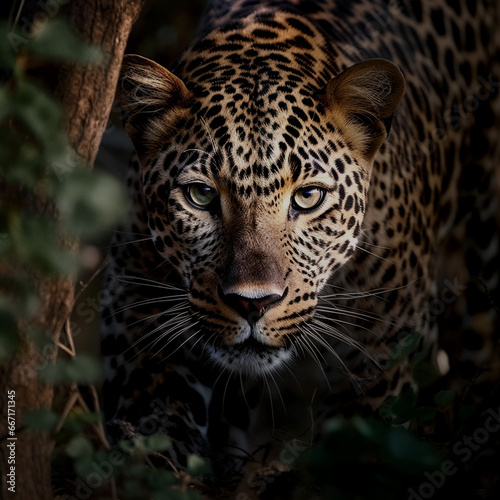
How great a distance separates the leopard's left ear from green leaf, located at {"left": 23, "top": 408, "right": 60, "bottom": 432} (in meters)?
2.25

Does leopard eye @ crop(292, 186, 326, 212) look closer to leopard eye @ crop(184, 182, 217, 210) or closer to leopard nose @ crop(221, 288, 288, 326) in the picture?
leopard eye @ crop(184, 182, 217, 210)

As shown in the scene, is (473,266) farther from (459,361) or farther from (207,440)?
(207,440)

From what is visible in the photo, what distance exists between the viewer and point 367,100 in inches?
202

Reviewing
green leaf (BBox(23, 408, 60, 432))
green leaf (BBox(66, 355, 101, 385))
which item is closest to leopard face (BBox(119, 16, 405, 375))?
green leaf (BBox(66, 355, 101, 385))

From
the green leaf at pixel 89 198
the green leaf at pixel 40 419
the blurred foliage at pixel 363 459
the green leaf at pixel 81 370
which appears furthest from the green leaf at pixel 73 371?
the blurred foliage at pixel 363 459

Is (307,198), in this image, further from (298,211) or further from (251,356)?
(251,356)

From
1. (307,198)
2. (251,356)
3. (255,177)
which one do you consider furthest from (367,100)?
(251,356)

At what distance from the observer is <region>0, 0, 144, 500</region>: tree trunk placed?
12.8 ft

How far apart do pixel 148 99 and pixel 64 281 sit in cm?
148

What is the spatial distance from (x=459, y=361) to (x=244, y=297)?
2.78 meters

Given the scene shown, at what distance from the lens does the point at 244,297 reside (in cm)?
446

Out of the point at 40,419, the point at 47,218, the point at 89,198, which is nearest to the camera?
the point at 89,198

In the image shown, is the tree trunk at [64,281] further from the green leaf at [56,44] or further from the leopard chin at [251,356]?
the leopard chin at [251,356]

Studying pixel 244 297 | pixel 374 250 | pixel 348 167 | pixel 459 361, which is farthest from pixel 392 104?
pixel 459 361
